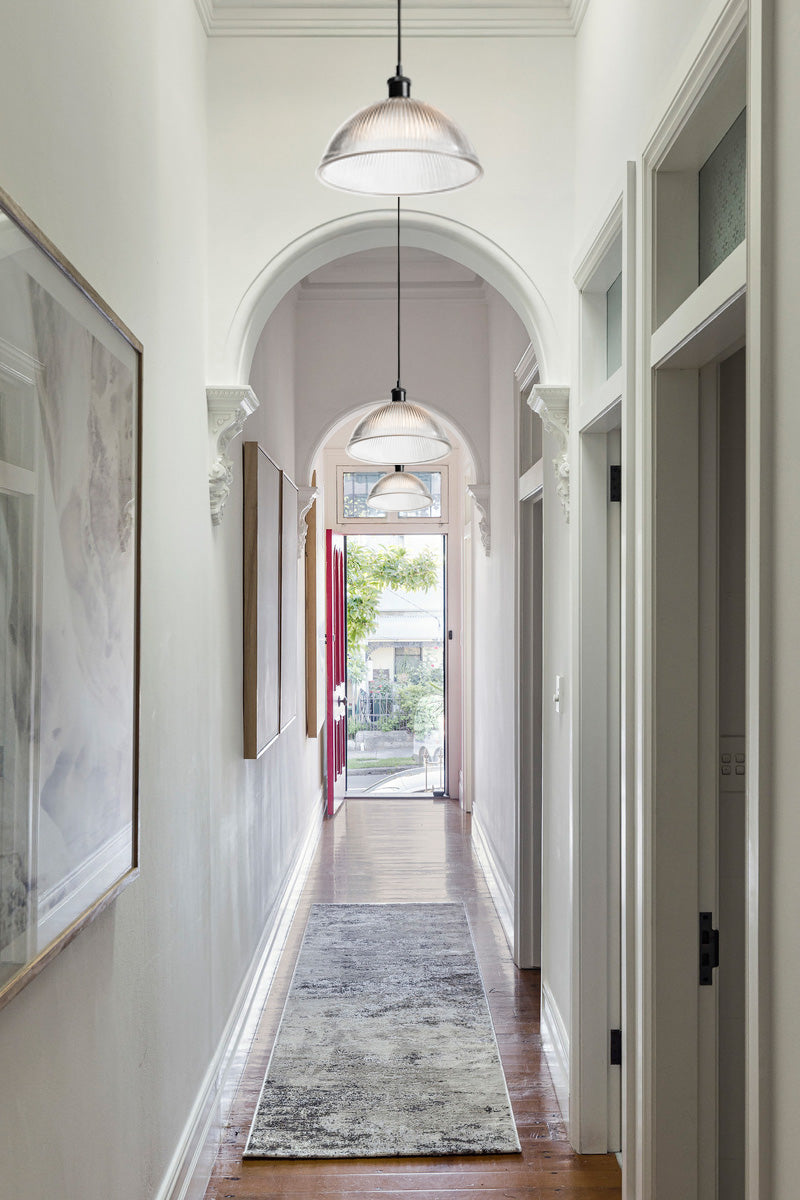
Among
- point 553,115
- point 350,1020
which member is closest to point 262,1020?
point 350,1020

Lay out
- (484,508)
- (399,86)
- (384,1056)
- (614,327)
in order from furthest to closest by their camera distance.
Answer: (484,508)
(384,1056)
(614,327)
(399,86)

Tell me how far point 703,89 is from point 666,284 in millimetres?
397

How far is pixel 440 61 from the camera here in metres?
2.99

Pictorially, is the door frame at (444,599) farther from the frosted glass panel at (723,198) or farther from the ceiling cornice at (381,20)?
the frosted glass panel at (723,198)

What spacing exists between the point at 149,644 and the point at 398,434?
2.00m

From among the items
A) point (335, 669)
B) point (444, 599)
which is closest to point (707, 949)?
point (335, 669)

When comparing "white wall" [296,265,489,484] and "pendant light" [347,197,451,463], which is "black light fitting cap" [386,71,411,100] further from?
"white wall" [296,265,489,484]

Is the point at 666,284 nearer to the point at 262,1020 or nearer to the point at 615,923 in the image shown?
the point at 615,923

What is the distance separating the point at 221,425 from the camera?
2.99m

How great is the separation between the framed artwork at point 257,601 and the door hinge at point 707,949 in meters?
2.05

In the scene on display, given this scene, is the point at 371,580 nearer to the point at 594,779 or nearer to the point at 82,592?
the point at 594,779

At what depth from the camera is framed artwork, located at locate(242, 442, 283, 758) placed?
371 cm

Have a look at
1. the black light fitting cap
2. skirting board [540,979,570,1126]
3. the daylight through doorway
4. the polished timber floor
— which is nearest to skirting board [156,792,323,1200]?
the polished timber floor

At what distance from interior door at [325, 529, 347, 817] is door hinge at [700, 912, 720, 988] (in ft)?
18.9
